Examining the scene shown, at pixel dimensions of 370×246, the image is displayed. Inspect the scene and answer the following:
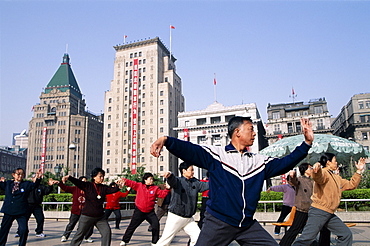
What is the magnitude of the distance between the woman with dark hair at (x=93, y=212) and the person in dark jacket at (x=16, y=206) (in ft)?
4.43

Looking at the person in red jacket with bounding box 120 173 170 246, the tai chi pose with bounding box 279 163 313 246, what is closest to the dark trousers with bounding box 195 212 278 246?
the tai chi pose with bounding box 279 163 313 246

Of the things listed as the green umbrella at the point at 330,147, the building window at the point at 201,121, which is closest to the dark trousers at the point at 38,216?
the green umbrella at the point at 330,147

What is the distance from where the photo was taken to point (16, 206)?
7.30 meters

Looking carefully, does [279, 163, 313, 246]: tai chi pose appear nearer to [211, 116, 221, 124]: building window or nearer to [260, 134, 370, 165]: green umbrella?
[260, 134, 370, 165]: green umbrella

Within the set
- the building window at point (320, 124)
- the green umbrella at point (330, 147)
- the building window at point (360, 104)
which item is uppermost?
the building window at point (360, 104)

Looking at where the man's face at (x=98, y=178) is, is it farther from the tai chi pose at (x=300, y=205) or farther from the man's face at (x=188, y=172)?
the tai chi pose at (x=300, y=205)

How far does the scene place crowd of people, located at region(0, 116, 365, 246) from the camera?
3449 mm

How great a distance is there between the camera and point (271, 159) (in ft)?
12.9

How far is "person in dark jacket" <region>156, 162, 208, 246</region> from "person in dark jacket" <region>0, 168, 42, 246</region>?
3114 millimetres

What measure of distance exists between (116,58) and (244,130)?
3395 inches

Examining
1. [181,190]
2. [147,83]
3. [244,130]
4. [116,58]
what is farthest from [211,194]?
[116,58]

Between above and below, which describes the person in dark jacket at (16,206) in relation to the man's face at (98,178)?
below

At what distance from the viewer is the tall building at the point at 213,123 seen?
2547 inches

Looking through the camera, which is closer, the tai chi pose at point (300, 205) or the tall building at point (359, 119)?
the tai chi pose at point (300, 205)
